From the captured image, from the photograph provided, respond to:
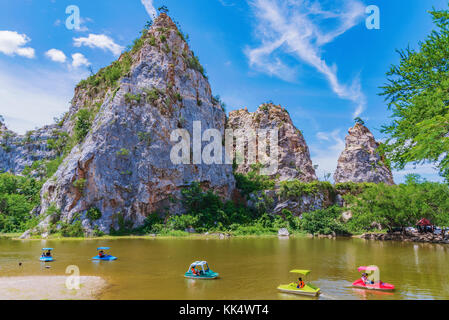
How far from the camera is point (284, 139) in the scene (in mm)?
81500

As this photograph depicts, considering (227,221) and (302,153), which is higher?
(302,153)

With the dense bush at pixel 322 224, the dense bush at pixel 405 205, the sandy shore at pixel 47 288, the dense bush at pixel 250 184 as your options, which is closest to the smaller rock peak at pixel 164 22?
the dense bush at pixel 250 184

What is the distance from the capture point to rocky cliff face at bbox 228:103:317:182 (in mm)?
77875

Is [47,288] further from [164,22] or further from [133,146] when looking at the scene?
[164,22]

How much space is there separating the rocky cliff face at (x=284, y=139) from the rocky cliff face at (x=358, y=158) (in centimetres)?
1472

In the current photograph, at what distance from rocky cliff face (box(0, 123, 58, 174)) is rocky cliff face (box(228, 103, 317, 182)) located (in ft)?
153

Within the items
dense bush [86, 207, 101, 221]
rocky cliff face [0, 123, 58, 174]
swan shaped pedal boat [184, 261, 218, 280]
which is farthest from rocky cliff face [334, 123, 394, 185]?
swan shaped pedal boat [184, 261, 218, 280]

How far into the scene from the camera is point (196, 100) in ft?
196

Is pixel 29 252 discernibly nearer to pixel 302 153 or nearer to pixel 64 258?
pixel 64 258

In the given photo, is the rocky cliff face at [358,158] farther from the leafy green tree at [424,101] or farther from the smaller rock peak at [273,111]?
the leafy green tree at [424,101]

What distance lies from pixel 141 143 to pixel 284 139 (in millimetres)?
42567

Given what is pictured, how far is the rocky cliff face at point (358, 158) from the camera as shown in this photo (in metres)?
88.2

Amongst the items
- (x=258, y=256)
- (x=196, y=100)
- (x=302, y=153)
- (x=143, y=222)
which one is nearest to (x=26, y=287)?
(x=258, y=256)

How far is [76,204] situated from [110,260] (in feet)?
84.8
